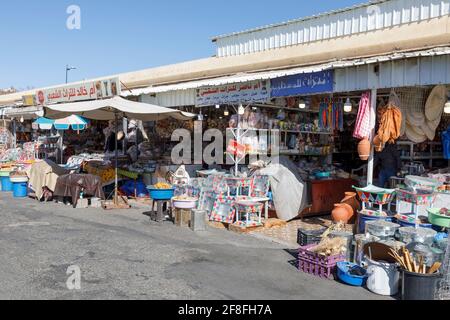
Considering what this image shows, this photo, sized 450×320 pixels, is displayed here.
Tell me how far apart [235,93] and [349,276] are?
6.49 m

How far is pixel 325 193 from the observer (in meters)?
11.1

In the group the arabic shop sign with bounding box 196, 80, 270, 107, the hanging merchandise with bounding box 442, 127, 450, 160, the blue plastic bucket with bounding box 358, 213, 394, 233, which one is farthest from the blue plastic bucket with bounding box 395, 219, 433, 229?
the arabic shop sign with bounding box 196, 80, 270, 107

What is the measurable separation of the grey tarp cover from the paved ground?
1780mm

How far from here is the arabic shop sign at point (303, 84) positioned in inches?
367

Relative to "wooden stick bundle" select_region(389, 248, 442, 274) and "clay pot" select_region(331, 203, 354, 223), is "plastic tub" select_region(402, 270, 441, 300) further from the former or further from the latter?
"clay pot" select_region(331, 203, 354, 223)

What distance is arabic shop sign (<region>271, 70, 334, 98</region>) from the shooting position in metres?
9.32

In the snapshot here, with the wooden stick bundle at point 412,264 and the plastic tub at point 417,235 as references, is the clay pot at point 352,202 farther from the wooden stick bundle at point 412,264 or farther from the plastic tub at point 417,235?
the wooden stick bundle at point 412,264

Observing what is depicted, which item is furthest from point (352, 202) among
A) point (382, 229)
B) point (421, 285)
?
point (421, 285)

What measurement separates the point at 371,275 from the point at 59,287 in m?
4.26

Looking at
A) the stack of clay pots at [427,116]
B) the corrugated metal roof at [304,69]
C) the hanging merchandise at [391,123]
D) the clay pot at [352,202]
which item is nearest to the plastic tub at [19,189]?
the corrugated metal roof at [304,69]

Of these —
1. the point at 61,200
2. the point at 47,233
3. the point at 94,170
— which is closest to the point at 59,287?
the point at 47,233

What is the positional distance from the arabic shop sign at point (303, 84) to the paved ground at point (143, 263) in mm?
3597

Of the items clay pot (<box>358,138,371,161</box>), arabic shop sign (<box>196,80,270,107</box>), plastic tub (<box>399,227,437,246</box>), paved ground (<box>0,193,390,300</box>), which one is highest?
arabic shop sign (<box>196,80,270,107</box>)
